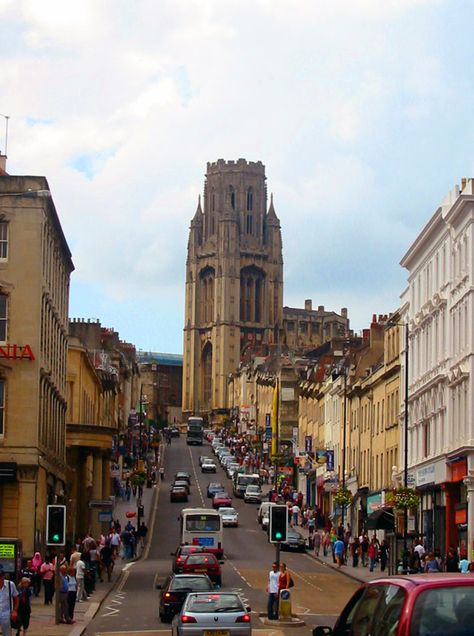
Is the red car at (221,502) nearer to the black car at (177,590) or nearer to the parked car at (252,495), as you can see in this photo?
the parked car at (252,495)

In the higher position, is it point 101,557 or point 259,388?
point 259,388

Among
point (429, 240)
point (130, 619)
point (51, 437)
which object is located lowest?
point (130, 619)

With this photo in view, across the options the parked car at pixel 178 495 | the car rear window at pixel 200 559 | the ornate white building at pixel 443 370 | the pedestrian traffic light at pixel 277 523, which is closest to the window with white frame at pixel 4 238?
the car rear window at pixel 200 559

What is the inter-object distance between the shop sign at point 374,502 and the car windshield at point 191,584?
38.8m

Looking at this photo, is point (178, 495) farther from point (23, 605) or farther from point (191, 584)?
point (23, 605)

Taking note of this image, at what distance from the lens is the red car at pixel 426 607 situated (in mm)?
12438

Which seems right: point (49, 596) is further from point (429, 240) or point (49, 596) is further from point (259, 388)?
point (259, 388)

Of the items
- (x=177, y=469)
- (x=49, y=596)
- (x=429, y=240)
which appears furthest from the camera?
(x=177, y=469)

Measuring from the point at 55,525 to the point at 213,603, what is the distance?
27.0ft

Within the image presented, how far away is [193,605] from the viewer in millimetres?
29156

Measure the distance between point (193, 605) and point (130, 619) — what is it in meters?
9.28

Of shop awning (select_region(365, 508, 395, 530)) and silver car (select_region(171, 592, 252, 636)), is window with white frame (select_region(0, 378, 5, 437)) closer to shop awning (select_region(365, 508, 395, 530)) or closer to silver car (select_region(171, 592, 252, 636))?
shop awning (select_region(365, 508, 395, 530))

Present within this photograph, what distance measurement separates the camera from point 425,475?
211 feet

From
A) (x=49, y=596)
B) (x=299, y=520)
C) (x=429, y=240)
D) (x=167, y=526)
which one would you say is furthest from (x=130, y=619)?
(x=299, y=520)
